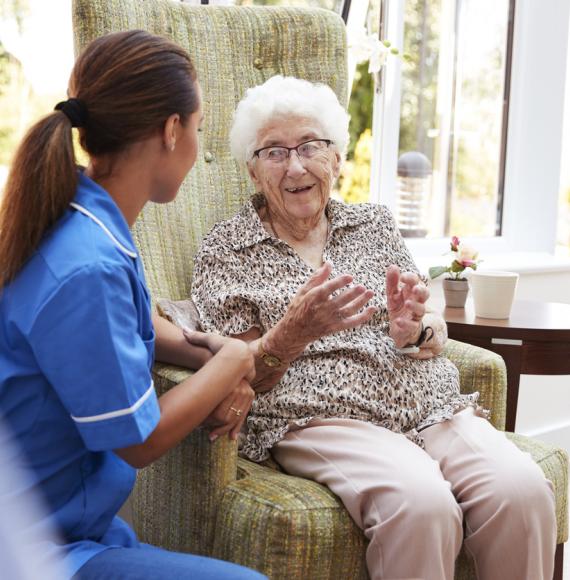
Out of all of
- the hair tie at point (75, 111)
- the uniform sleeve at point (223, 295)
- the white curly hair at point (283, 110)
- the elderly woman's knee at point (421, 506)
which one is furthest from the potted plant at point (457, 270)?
the hair tie at point (75, 111)

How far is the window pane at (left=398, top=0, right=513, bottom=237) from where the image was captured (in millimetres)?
3221

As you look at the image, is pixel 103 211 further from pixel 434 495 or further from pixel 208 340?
pixel 434 495

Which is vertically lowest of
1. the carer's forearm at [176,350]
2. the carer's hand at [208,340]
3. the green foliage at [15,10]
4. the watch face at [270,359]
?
the watch face at [270,359]

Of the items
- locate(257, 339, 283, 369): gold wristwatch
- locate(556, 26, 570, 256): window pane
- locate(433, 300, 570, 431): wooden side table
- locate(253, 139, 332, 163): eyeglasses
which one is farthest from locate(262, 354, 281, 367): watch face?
locate(556, 26, 570, 256): window pane

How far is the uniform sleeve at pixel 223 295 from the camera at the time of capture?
1.70 metres

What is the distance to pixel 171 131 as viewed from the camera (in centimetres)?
119

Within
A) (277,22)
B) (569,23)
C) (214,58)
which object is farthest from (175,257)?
(569,23)

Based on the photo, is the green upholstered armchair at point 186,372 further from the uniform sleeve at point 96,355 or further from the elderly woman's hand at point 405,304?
the uniform sleeve at point 96,355

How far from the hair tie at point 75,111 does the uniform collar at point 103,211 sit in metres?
0.07

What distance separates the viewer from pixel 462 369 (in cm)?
191

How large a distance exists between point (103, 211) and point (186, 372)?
0.45m

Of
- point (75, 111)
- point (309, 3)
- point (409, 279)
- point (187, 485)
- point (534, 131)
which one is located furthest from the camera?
point (534, 131)

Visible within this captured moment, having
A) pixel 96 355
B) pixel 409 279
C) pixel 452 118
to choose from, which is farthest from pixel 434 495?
pixel 452 118

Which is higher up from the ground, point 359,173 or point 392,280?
point 359,173
